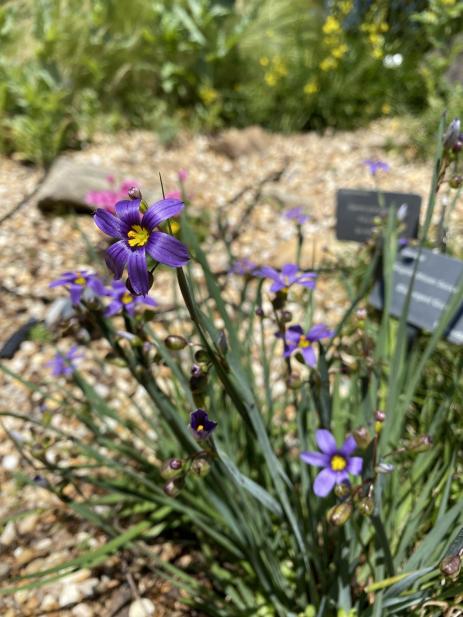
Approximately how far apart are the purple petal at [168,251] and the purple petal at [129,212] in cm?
→ 7

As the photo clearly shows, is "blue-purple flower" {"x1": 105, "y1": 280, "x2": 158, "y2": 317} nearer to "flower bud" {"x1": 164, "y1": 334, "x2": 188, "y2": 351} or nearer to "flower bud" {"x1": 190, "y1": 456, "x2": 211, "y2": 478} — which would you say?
"flower bud" {"x1": 164, "y1": 334, "x2": 188, "y2": 351}

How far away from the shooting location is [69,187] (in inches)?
140

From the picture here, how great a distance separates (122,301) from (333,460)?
56 centimetres

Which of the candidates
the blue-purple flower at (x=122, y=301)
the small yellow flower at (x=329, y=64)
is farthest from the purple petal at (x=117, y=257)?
the small yellow flower at (x=329, y=64)

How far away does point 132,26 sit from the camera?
17.4 feet

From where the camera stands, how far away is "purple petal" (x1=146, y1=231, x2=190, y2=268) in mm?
684

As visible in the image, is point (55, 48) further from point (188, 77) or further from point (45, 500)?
point (45, 500)

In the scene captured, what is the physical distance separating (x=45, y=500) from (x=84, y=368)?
2.31ft

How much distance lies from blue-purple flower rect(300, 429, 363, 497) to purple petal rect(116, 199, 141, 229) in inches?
21.8

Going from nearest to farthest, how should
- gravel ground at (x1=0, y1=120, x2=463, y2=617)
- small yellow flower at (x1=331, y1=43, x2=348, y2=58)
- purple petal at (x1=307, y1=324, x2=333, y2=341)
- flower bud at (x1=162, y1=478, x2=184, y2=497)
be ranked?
flower bud at (x1=162, y1=478, x2=184, y2=497), purple petal at (x1=307, y1=324, x2=333, y2=341), gravel ground at (x1=0, y1=120, x2=463, y2=617), small yellow flower at (x1=331, y1=43, x2=348, y2=58)


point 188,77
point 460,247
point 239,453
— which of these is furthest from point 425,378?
point 188,77

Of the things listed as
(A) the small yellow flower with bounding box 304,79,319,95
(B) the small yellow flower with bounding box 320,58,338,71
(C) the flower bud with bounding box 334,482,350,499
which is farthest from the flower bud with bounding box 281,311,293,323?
(B) the small yellow flower with bounding box 320,58,338,71

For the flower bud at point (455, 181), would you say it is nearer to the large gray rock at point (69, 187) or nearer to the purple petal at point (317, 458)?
the purple petal at point (317, 458)

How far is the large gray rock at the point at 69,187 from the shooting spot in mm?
3525
